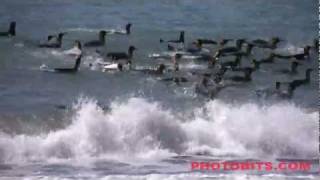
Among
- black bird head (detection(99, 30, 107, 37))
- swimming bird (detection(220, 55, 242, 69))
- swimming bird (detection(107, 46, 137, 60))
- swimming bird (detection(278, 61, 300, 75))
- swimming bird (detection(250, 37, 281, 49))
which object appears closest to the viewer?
swimming bird (detection(220, 55, 242, 69))

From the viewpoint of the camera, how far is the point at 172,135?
12672mm

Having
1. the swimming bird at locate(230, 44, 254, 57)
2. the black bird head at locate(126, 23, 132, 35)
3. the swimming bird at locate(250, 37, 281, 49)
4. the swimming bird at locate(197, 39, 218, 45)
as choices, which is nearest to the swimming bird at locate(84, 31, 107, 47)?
the black bird head at locate(126, 23, 132, 35)

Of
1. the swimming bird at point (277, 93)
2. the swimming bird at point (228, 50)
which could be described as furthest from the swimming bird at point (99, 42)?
the swimming bird at point (277, 93)

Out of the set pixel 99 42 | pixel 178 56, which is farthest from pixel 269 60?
pixel 99 42

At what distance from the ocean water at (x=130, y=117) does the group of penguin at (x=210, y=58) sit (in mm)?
212

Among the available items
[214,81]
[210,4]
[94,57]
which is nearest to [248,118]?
[214,81]

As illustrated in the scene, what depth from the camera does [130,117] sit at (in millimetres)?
12867

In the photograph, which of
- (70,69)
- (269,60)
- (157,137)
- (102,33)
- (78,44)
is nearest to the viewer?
(157,137)

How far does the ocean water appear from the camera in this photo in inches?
450

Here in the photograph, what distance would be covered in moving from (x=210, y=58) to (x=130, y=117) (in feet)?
19.7

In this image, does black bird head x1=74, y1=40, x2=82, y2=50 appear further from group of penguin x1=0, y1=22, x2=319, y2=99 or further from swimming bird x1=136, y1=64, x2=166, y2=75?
swimming bird x1=136, y1=64, x2=166, y2=75

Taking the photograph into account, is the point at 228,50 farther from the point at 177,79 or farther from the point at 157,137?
the point at 157,137

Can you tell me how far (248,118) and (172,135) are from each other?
5.45 ft

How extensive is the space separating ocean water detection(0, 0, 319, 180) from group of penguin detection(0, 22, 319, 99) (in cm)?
21
